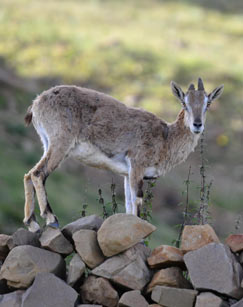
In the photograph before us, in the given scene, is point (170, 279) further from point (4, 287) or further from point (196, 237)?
point (4, 287)

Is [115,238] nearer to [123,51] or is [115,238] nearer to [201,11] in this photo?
[123,51]

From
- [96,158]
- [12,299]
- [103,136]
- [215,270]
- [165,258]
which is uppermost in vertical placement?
[103,136]

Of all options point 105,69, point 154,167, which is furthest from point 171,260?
point 105,69

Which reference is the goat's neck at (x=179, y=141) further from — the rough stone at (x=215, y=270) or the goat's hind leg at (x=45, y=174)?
the rough stone at (x=215, y=270)

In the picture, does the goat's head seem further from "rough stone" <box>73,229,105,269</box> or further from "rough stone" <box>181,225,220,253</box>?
"rough stone" <box>73,229,105,269</box>

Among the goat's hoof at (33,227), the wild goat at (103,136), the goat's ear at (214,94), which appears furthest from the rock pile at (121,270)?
the goat's ear at (214,94)

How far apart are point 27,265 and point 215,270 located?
303 centimetres

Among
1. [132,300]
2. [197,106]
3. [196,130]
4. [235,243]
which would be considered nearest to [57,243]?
[132,300]

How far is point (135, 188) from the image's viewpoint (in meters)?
11.3

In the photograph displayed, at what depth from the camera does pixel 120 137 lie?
11.6 meters

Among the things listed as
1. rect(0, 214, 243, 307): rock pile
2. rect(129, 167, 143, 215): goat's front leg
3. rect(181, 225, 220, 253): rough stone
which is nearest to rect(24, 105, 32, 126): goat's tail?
rect(129, 167, 143, 215): goat's front leg

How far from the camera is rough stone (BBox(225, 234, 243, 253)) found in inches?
373

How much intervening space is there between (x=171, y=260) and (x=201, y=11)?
5022 cm

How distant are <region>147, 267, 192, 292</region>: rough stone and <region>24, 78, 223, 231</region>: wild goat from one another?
1995 mm
